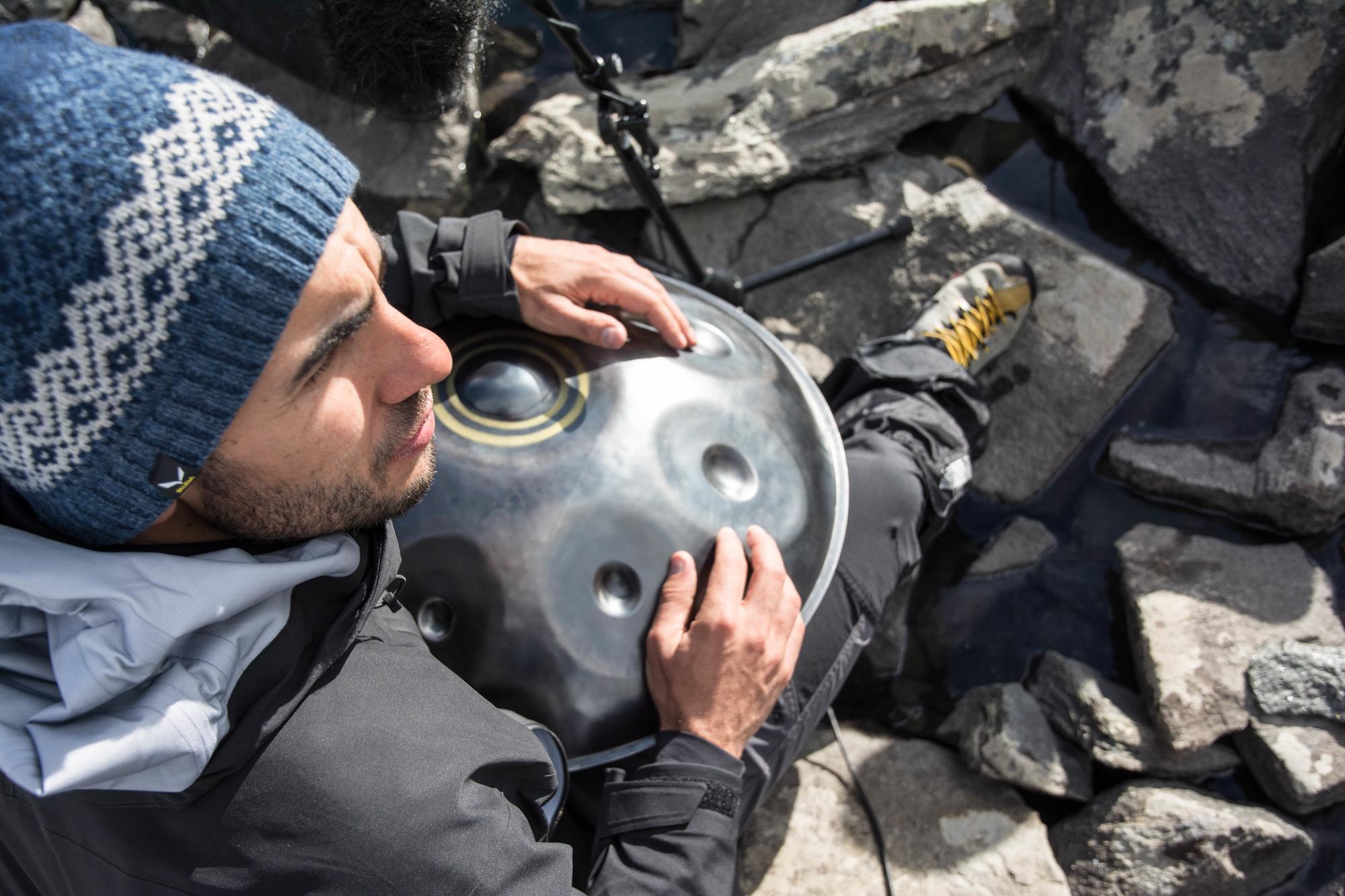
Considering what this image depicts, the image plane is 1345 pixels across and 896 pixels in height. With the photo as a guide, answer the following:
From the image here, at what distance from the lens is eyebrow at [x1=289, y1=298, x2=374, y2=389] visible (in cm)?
118

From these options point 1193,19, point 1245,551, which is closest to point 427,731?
point 1245,551

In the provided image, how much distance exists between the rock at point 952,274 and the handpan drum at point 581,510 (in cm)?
99

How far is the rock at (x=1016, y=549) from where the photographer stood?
2600 millimetres

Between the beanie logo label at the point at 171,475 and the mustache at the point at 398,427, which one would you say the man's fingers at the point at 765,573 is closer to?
the mustache at the point at 398,427

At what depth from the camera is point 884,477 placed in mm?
2193

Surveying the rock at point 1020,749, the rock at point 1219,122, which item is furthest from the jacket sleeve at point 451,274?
the rock at point 1219,122

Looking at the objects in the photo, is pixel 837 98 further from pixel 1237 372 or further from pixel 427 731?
pixel 427 731

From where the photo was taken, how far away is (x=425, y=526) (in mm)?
1754

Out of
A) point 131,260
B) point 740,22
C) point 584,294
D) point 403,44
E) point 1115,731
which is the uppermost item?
point 740,22

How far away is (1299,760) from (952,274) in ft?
5.32

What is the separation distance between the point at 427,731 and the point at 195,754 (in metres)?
0.32

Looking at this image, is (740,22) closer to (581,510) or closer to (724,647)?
(581,510)

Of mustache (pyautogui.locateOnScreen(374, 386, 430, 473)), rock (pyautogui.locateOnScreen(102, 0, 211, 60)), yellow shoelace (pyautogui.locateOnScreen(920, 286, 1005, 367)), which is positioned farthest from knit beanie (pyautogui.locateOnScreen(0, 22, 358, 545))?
rock (pyautogui.locateOnScreen(102, 0, 211, 60))

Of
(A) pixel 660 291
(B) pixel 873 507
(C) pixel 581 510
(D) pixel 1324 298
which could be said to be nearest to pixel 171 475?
(C) pixel 581 510
